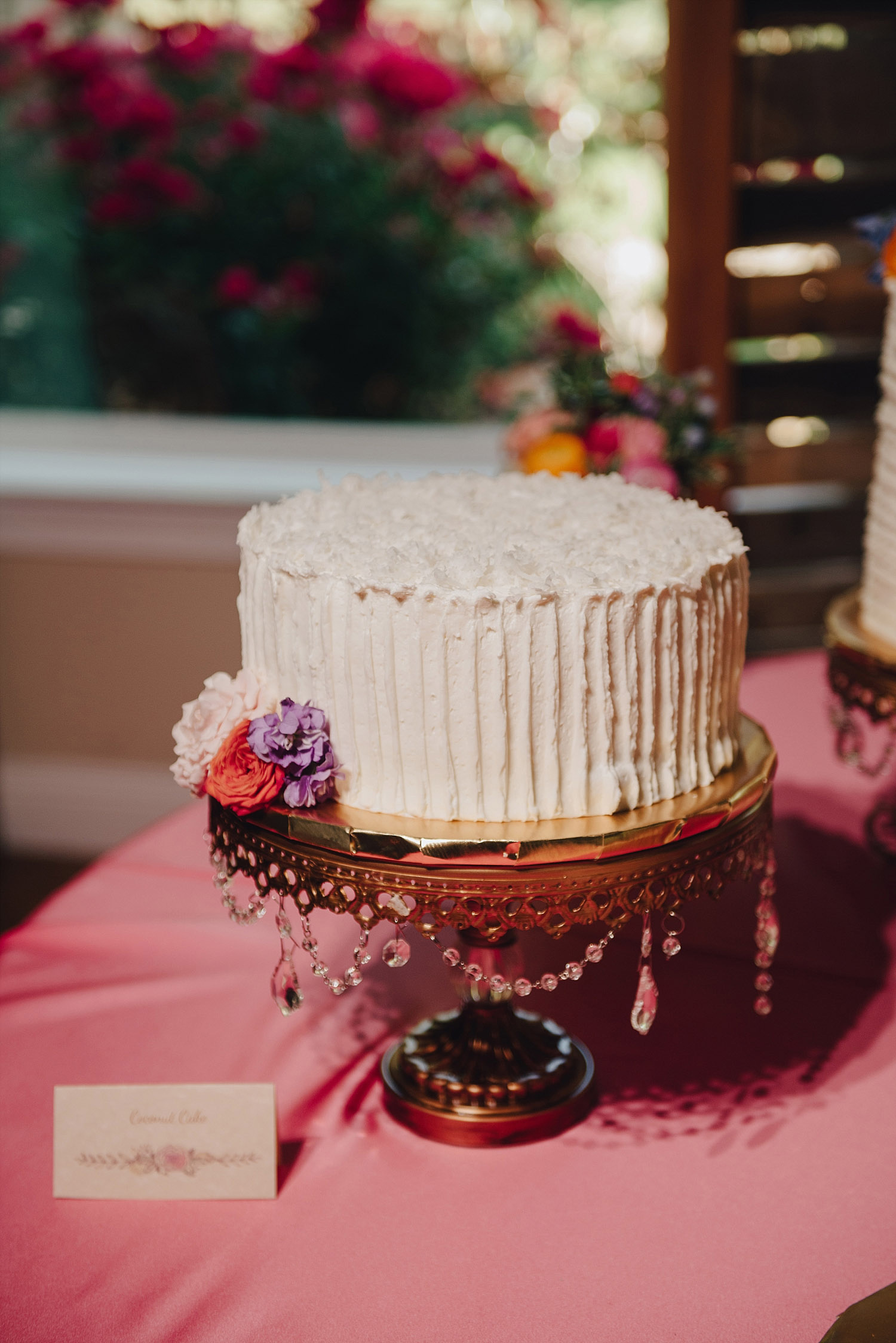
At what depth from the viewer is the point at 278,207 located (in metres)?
3.49

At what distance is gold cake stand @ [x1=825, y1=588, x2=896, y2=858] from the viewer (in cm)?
156

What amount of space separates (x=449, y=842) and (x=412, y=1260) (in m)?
0.38

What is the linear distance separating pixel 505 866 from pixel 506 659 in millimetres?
165

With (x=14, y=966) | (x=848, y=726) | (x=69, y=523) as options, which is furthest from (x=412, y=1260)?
(x=69, y=523)

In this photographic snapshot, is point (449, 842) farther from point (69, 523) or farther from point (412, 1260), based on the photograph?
point (69, 523)

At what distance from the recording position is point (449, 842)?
42.1 inches

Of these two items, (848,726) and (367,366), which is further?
(367,366)

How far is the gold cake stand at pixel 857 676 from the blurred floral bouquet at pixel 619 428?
506 mm

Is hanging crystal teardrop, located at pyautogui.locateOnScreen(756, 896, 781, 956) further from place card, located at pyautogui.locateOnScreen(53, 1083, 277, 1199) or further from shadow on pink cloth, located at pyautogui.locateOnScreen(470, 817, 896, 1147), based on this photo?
place card, located at pyautogui.locateOnScreen(53, 1083, 277, 1199)

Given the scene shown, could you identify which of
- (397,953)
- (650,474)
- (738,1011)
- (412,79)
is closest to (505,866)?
(397,953)

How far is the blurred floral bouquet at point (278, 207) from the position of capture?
336 cm

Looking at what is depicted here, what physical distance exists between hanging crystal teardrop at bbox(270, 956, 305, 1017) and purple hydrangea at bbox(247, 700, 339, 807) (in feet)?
0.52

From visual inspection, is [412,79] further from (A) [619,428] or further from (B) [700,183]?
(A) [619,428]

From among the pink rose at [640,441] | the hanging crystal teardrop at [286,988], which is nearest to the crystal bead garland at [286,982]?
the hanging crystal teardrop at [286,988]
